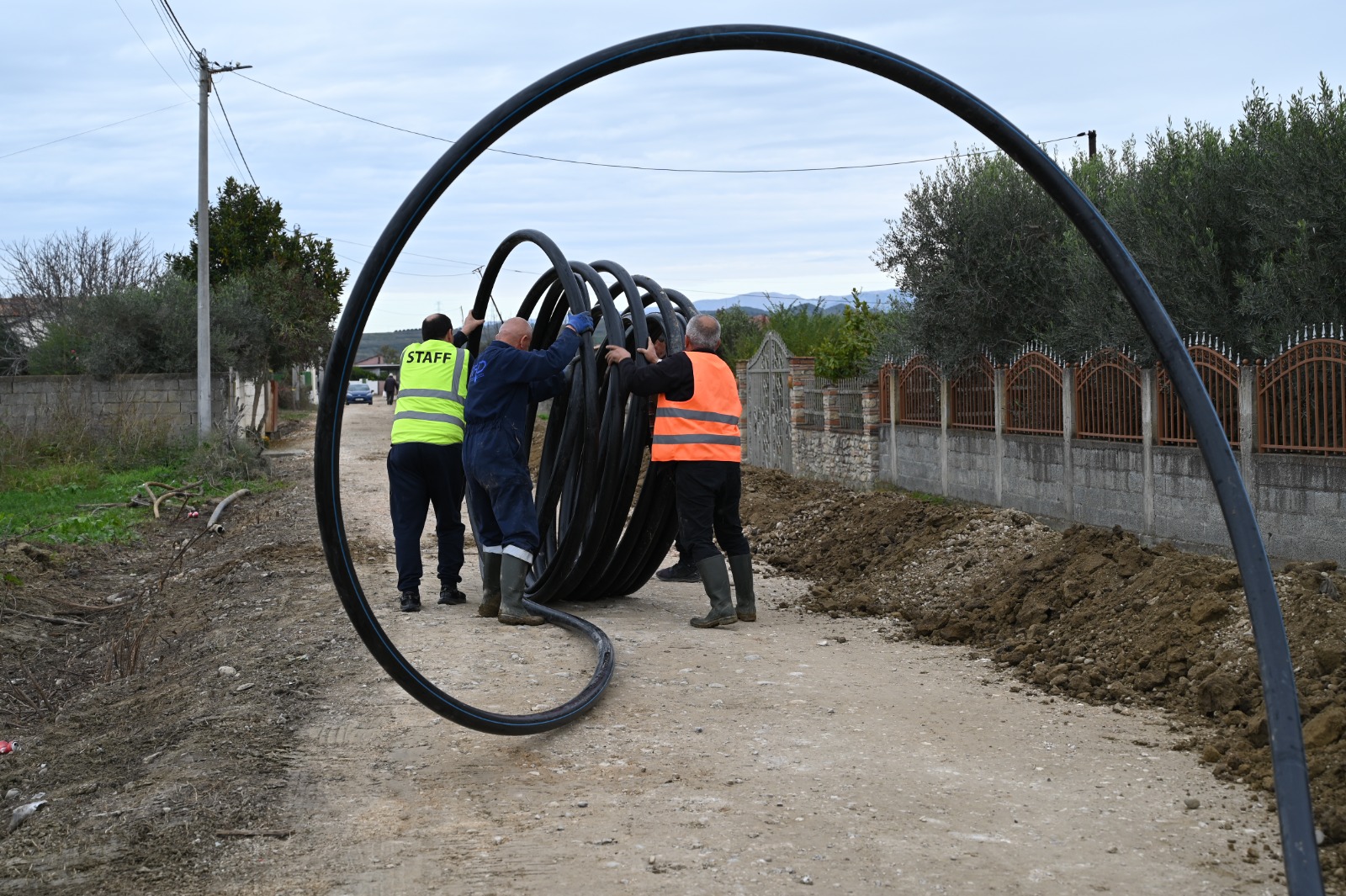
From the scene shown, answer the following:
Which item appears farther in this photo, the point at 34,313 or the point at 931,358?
the point at 34,313

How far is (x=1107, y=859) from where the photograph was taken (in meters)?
3.88

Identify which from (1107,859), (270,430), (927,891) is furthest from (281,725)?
(270,430)

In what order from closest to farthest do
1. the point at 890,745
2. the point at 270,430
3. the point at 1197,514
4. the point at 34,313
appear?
the point at 890,745 < the point at 1197,514 < the point at 270,430 < the point at 34,313

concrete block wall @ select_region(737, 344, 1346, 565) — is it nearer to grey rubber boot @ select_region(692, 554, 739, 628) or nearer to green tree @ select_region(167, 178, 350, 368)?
grey rubber boot @ select_region(692, 554, 739, 628)

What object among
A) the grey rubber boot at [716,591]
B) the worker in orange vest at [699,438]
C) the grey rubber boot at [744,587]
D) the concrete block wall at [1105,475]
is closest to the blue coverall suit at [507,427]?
the worker in orange vest at [699,438]

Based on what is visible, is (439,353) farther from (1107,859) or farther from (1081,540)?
(1107,859)

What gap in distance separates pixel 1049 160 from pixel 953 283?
12.3 meters

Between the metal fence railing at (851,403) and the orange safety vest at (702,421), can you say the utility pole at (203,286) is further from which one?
the orange safety vest at (702,421)

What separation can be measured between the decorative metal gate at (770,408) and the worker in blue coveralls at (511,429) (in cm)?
1149

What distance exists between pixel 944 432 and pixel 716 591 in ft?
22.4

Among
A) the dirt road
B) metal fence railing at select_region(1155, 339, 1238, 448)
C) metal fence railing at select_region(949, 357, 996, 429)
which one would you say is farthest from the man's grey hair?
metal fence railing at select_region(949, 357, 996, 429)

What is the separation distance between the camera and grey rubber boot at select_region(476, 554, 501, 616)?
26.2ft

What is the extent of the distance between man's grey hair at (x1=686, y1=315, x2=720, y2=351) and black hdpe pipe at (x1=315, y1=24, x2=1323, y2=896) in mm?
3932

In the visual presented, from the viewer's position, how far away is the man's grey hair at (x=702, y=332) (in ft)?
25.9
